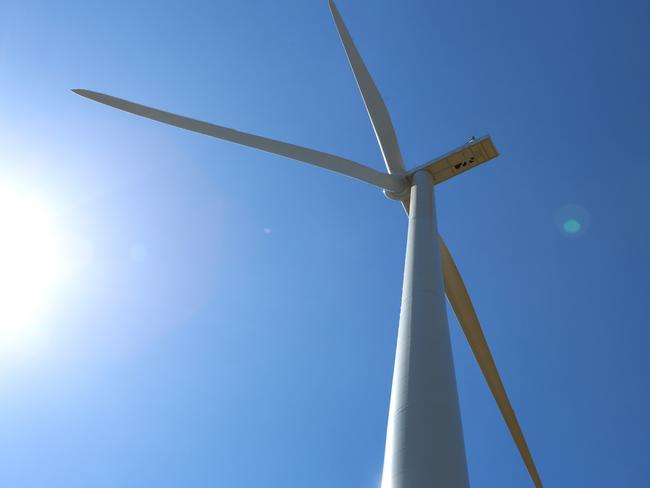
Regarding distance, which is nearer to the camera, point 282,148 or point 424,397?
point 424,397

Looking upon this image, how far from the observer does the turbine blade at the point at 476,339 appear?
15336 mm

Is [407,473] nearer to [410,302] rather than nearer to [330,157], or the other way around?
[410,302]

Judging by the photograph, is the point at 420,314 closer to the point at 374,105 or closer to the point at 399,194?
the point at 399,194

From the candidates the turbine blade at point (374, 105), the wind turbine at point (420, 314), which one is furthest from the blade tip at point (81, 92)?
the turbine blade at point (374, 105)

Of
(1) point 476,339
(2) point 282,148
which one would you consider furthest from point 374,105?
(1) point 476,339

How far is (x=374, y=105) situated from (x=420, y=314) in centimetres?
1144

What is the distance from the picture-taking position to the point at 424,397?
7340mm

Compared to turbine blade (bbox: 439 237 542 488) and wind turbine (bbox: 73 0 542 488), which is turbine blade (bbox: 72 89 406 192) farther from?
turbine blade (bbox: 439 237 542 488)

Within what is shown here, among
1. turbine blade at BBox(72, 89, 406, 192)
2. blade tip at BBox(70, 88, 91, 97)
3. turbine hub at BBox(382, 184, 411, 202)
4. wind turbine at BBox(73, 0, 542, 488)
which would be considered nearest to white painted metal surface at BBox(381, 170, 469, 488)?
wind turbine at BBox(73, 0, 542, 488)

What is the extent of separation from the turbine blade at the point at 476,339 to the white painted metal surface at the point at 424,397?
558 cm

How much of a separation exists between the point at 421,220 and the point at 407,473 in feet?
21.7

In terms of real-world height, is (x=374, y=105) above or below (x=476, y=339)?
above

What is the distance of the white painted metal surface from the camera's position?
21.2ft

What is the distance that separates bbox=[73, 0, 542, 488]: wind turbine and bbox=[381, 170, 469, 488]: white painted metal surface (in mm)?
14
